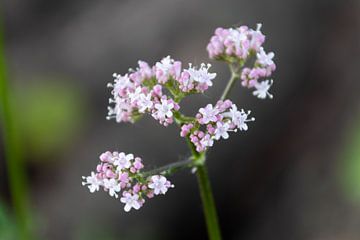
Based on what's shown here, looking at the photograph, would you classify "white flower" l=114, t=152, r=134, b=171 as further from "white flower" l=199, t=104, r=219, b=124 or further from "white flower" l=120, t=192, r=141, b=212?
"white flower" l=199, t=104, r=219, b=124

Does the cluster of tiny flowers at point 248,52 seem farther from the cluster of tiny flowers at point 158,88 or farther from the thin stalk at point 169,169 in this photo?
the thin stalk at point 169,169
